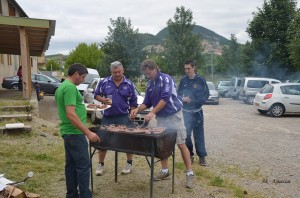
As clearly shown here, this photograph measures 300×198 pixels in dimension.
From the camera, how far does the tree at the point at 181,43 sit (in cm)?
3244

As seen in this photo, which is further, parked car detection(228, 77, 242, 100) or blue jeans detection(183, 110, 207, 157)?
parked car detection(228, 77, 242, 100)

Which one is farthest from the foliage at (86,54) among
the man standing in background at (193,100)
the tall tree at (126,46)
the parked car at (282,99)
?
the man standing in background at (193,100)

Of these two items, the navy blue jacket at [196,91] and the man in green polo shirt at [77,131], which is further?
the navy blue jacket at [196,91]

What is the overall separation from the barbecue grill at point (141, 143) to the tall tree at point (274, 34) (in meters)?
22.5

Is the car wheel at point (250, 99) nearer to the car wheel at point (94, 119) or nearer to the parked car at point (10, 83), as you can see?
the car wheel at point (94, 119)

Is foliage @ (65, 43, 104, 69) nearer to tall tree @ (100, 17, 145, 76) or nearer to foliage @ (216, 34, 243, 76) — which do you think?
foliage @ (216, 34, 243, 76)

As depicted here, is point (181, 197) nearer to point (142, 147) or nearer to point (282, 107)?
point (142, 147)

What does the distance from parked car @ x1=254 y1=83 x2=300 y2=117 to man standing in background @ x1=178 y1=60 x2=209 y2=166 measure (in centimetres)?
901

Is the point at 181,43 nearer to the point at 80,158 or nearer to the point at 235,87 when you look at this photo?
the point at 235,87

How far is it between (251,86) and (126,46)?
10871 millimetres

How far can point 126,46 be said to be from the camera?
89.3 ft

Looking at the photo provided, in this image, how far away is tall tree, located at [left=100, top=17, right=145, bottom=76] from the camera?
27219 mm

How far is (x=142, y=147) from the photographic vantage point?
4.40 m

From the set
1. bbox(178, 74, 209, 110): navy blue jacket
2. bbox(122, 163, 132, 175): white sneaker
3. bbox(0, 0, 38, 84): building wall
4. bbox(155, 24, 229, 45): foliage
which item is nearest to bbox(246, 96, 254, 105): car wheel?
bbox(155, 24, 229, 45): foliage
